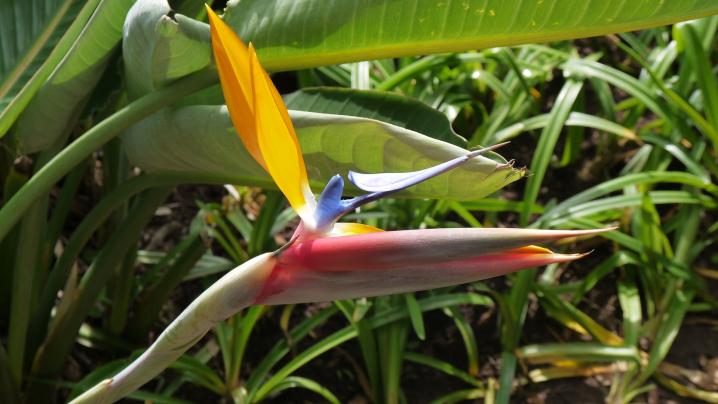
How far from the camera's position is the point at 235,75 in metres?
0.46

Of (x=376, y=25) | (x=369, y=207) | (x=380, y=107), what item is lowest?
(x=369, y=207)

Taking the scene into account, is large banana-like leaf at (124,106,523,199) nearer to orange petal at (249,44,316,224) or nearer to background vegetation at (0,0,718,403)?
background vegetation at (0,0,718,403)

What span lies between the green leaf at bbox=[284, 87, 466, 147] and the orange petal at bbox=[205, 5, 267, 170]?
1.12ft

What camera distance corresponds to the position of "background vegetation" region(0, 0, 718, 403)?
0.72m

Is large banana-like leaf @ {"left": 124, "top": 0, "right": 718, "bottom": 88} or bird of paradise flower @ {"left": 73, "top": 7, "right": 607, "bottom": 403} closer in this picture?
bird of paradise flower @ {"left": 73, "top": 7, "right": 607, "bottom": 403}

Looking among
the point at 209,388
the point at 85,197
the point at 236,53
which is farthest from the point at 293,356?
the point at 236,53

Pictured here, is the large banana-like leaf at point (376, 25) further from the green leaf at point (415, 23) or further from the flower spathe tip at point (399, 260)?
the flower spathe tip at point (399, 260)

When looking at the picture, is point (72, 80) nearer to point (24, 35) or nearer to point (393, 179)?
point (24, 35)

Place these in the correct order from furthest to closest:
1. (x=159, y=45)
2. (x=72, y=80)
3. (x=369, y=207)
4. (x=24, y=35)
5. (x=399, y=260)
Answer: (x=369, y=207)
(x=24, y=35)
(x=72, y=80)
(x=159, y=45)
(x=399, y=260)

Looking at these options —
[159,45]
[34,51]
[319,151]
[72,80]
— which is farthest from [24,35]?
[319,151]

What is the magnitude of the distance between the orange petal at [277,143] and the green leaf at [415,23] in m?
0.25

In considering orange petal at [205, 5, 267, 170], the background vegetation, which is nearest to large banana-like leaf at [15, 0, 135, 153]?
the background vegetation

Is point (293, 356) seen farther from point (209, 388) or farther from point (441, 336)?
point (441, 336)

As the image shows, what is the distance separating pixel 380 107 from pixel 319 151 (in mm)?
153
